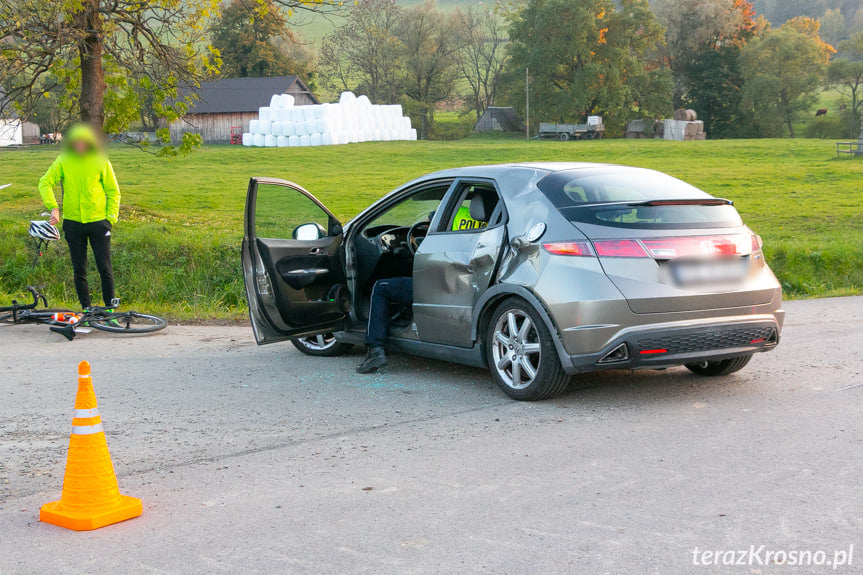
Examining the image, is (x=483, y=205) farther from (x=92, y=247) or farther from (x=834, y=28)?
(x=834, y=28)

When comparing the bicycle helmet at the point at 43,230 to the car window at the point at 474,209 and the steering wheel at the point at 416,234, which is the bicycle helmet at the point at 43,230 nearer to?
the steering wheel at the point at 416,234

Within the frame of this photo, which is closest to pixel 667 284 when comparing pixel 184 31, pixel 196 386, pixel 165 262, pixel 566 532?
pixel 566 532

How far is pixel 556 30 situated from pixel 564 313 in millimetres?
71242

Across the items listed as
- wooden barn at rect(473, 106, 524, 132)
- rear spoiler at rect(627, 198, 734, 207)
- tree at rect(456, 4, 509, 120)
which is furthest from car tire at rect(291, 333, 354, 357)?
tree at rect(456, 4, 509, 120)

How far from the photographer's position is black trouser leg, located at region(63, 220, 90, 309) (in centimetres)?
994

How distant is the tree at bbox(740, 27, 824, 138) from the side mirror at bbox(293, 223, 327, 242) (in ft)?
233

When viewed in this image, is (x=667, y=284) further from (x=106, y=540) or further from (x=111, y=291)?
(x=111, y=291)

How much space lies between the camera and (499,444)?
5379 mm

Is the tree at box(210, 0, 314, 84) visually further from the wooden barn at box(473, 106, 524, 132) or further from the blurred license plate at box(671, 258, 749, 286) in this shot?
the blurred license plate at box(671, 258, 749, 286)

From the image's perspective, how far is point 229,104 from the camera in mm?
76812

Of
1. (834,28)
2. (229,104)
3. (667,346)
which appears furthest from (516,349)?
(834,28)

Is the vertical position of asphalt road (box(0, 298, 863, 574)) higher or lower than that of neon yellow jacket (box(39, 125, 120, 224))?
lower

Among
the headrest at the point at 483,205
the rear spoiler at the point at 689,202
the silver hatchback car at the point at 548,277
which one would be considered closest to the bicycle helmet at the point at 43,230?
the silver hatchback car at the point at 548,277

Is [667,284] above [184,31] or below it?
below
